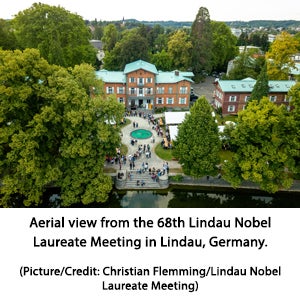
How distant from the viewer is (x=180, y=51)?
6009 cm

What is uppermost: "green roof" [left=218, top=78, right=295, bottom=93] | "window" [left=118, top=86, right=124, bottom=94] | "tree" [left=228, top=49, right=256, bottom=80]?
"tree" [left=228, top=49, right=256, bottom=80]

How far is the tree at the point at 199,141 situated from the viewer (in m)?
25.0

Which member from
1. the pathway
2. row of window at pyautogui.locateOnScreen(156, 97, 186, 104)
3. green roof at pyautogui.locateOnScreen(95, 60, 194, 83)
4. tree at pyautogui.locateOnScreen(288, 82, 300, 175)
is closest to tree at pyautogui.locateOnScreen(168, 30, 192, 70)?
green roof at pyautogui.locateOnScreen(95, 60, 194, 83)

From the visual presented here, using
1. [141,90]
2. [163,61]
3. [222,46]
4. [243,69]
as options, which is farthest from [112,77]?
[222,46]

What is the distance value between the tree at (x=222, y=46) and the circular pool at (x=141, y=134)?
115 ft

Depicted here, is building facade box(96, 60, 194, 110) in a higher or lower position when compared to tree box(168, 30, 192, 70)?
lower

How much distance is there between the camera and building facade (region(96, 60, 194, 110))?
1758 inches

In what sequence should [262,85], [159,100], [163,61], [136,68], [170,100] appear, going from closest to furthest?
[262,85] < [136,68] < [159,100] < [170,100] < [163,61]

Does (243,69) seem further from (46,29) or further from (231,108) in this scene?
(46,29)

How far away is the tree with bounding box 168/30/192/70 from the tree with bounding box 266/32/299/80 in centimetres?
1625

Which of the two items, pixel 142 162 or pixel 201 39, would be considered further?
pixel 201 39

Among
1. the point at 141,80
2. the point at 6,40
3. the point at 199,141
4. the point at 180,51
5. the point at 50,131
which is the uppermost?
the point at 6,40

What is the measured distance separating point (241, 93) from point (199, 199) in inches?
897

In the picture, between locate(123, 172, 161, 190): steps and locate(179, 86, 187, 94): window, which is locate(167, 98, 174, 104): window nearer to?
locate(179, 86, 187, 94): window
